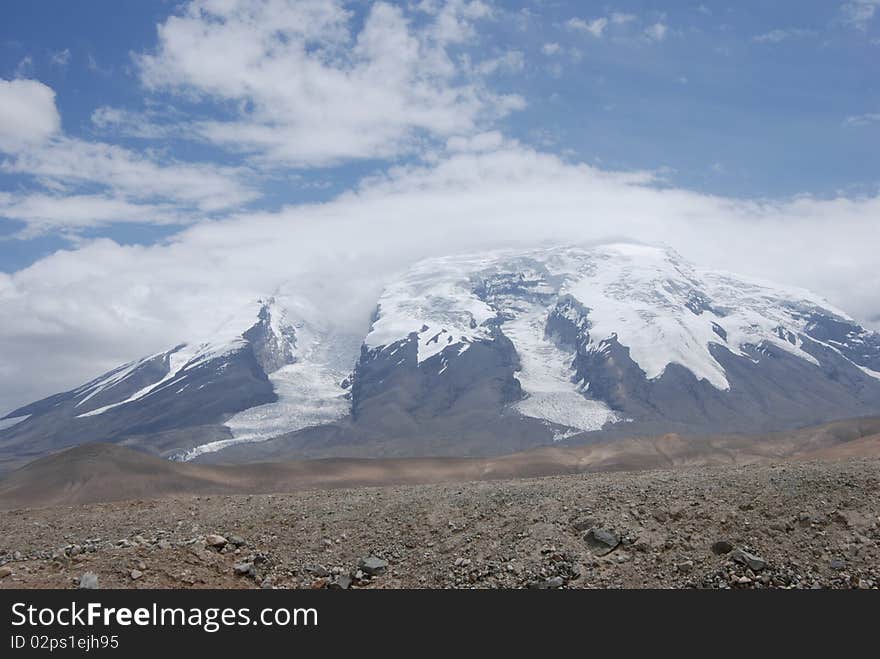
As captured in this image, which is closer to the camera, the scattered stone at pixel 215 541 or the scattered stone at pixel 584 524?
the scattered stone at pixel 215 541

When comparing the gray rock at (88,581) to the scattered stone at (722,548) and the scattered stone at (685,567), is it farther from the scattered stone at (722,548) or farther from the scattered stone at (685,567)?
the scattered stone at (722,548)

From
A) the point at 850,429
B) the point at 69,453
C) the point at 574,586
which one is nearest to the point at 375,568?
the point at 574,586

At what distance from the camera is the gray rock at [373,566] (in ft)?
69.5

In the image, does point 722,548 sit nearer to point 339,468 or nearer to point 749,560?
point 749,560

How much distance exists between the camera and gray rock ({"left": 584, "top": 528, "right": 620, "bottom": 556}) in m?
21.2

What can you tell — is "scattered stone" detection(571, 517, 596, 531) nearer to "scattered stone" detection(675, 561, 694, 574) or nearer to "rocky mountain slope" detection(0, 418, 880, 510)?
A: "scattered stone" detection(675, 561, 694, 574)

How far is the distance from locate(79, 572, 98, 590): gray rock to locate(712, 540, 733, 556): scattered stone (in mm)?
14404

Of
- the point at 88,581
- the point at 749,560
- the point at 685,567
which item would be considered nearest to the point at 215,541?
the point at 88,581

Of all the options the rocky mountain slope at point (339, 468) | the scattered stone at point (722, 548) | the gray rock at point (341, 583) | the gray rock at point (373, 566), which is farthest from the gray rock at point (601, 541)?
the rocky mountain slope at point (339, 468)

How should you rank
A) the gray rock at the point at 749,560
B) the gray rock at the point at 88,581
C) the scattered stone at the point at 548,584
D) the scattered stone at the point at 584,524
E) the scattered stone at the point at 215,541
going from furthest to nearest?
the scattered stone at the point at 584,524
the scattered stone at the point at 215,541
the scattered stone at the point at 548,584
the gray rock at the point at 749,560
the gray rock at the point at 88,581

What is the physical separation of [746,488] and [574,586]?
7279 millimetres

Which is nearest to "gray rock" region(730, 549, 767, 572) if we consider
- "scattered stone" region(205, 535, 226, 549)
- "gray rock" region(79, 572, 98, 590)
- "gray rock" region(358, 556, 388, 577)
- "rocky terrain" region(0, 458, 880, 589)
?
"rocky terrain" region(0, 458, 880, 589)

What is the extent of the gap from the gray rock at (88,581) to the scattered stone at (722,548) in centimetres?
1440

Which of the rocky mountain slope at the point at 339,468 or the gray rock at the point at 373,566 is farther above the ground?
the gray rock at the point at 373,566
